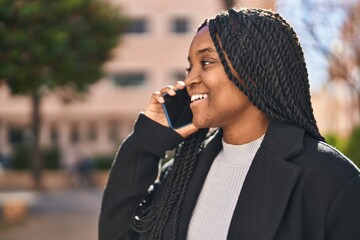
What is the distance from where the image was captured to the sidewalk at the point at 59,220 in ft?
48.1

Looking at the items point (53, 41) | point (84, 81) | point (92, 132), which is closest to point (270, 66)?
point (53, 41)

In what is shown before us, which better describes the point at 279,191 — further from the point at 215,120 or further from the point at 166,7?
the point at 166,7

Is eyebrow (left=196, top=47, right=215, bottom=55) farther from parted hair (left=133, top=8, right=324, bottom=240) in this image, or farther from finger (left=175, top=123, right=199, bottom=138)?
finger (left=175, top=123, right=199, bottom=138)

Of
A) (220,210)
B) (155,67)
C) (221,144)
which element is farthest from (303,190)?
(155,67)

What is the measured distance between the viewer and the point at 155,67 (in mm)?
42969

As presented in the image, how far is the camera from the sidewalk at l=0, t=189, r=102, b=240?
48.1 ft

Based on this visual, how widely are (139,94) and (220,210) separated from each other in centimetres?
4078

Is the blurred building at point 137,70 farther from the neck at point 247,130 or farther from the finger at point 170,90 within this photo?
the neck at point 247,130

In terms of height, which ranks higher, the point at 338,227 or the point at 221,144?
the point at 221,144

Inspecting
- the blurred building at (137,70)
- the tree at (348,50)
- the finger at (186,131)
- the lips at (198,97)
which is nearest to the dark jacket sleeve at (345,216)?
the lips at (198,97)

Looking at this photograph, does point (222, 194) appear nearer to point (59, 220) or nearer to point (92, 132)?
point (59, 220)

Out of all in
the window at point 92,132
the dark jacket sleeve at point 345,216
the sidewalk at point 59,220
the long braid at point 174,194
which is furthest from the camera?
the window at point 92,132

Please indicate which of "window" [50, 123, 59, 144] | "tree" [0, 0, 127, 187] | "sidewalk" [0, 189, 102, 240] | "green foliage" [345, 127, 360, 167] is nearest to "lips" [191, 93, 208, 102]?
"green foliage" [345, 127, 360, 167]

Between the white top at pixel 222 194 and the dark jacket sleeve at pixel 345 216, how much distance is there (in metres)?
0.39
